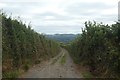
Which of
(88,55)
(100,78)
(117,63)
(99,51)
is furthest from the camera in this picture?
(88,55)

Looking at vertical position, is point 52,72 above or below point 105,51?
below

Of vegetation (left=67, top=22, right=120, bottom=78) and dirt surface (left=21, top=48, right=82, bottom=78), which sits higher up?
vegetation (left=67, top=22, right=120, bottom=78)

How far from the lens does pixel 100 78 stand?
63.9 ft

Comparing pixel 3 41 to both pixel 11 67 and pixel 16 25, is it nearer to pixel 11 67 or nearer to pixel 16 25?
pixel 11 67

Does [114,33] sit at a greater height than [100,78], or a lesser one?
greater

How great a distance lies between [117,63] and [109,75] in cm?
190

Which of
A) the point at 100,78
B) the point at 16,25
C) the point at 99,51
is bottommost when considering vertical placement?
the point at 100,78

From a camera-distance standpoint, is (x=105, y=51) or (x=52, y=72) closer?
(x=105, y=51)

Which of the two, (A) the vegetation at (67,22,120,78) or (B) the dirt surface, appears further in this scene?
(B) the dirt surface

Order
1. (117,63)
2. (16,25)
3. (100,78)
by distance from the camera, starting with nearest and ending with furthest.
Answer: (117,63)
(100,78)
(16,25)

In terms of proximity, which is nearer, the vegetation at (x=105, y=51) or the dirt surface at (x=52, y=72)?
the vegetation at (x=105, y=51)

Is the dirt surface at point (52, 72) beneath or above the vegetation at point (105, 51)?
beneath

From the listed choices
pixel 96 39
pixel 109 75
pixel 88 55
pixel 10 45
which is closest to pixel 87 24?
pixel 88 55

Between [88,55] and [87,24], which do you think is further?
[87,24]
